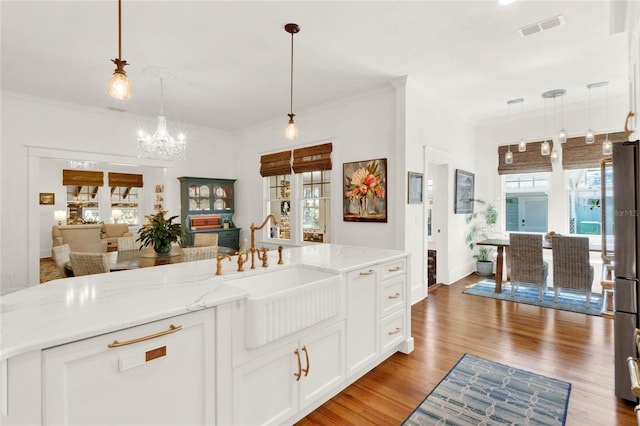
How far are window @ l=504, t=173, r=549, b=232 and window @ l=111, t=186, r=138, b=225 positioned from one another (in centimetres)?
1044

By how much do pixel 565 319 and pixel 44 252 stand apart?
1130cm

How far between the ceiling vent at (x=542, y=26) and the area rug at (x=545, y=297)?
325 centimetres

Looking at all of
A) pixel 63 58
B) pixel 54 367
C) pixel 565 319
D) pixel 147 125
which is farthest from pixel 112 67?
pixel 565 319

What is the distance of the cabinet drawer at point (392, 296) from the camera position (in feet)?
8.34

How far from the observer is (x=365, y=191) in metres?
4.41

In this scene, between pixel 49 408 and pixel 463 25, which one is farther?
pixel 463 25

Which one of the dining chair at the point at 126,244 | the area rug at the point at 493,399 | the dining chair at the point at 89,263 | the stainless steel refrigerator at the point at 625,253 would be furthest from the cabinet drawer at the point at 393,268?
the dining chair at the point at 126,244

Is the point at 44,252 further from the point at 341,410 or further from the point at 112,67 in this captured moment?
the point at 341,410

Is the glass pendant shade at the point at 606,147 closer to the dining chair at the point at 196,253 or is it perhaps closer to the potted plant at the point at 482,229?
the potted plant at the point at 482,229

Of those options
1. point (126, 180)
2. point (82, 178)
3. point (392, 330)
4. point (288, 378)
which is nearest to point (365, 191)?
point (392, 330)

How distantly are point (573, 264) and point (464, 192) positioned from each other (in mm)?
2053

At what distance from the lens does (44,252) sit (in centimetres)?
820

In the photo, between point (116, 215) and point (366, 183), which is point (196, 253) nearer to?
point (366, 183)

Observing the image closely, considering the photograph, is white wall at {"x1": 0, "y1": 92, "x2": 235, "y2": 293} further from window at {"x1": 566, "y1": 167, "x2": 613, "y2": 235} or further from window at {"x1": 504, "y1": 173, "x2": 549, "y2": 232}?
window at {"x1": 566, "y1": 167, "x2": 613, "y2": 235}
